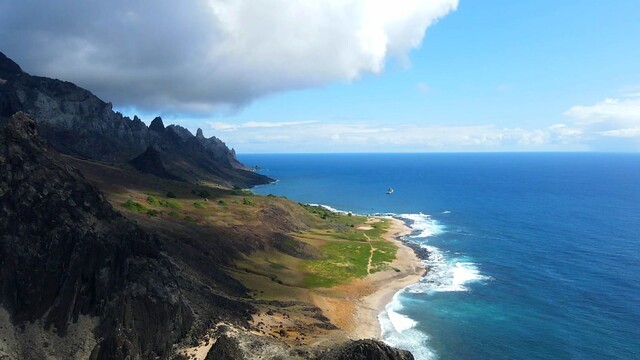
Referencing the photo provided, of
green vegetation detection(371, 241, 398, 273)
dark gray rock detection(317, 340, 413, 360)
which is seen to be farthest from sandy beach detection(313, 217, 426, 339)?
dark gray rock detection(317, 340, 413, 360)

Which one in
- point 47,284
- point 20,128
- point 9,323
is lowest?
point 9,323

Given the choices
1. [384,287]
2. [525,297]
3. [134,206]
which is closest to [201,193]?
[134,206]

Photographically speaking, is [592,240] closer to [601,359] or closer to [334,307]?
[601,359]

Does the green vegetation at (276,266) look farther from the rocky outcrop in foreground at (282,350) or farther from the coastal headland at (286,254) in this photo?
the rocky outcrop in foreground at (282,350)

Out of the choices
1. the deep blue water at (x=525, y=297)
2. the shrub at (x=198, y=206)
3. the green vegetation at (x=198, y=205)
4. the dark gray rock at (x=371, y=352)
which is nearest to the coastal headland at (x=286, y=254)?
the green vegetation at (x=198, y=205)

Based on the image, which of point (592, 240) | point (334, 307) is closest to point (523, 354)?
point (334, 307)

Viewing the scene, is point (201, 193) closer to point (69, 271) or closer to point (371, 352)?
point (69, 271)
